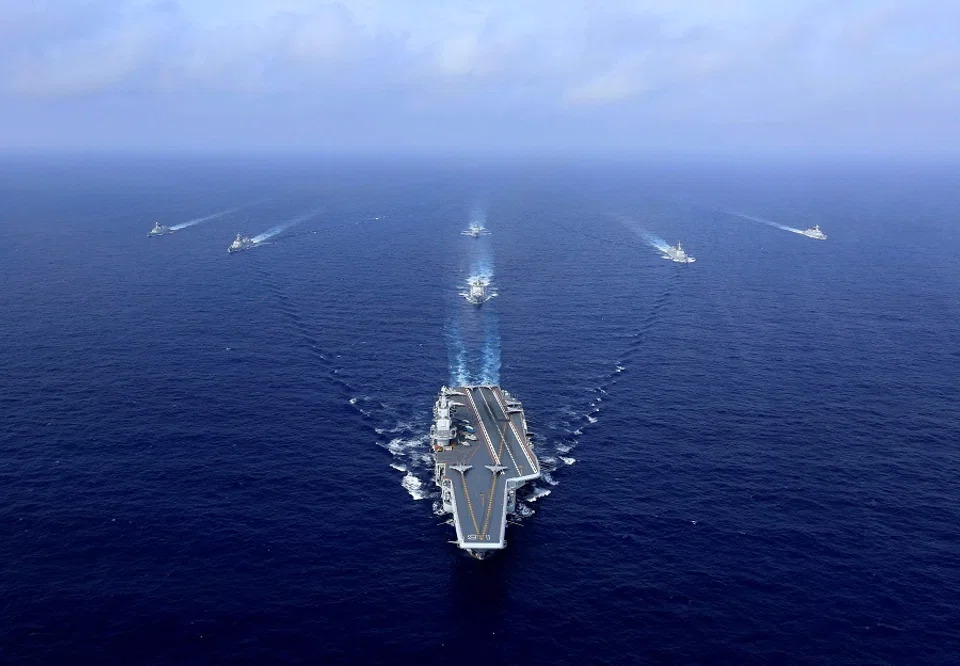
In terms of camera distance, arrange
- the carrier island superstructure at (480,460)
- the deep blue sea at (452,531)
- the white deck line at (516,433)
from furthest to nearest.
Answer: the white deck line at (516,433)
the carrier island superstructure at (480,460)
the deep blue sea at (452,531)

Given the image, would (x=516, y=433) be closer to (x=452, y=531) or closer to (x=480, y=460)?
(x=480, y=460)

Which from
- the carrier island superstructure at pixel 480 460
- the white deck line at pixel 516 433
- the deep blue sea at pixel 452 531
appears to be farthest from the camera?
the white deck line at pixel 516 433

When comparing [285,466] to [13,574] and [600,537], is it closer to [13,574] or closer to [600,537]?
[13,574]

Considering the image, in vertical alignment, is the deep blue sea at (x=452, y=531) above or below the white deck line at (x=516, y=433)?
below

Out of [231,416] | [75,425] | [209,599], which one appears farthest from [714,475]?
[75,425]

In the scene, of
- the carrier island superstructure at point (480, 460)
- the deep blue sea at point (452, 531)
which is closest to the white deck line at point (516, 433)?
the carrier island superstructure at point (480, 460)

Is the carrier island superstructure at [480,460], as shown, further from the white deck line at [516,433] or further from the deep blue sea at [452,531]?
the deep blue sea at [452,531]

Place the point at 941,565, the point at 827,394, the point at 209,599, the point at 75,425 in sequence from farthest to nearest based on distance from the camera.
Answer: the point at 827,394 → the point at 75,425 → the point at 941,565 → the point at 209,599

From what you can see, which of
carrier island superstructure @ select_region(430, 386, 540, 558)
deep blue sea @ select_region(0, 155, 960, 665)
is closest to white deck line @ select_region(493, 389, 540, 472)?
carrier island superstructure @ select_region(430, 386, 540, 558)
